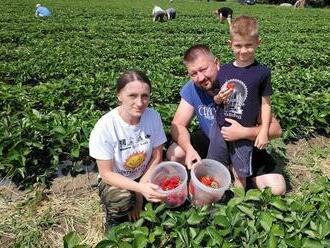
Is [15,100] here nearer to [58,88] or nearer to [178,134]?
[58,88]

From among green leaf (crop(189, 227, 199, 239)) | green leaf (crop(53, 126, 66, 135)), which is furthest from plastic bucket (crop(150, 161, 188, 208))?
green leaf (crop(53, 126, 66, 135))

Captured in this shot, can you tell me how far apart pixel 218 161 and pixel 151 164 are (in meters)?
0.65

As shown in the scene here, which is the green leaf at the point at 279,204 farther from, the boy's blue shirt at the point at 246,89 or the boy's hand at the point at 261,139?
the boy's blue shirt at the point at 246,89

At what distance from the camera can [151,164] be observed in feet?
11.8

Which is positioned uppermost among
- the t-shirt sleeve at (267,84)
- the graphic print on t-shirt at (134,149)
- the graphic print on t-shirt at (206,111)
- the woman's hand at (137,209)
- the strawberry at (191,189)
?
the t-shirt sleeve at (267,84)

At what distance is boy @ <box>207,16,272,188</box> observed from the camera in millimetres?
3342

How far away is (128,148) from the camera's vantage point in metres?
3.38

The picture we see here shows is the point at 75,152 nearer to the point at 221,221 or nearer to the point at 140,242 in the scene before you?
the point at 140,242

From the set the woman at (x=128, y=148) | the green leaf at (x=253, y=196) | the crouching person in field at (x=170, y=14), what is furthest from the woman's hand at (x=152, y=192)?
the crouching person in field at (x=170, y=14)

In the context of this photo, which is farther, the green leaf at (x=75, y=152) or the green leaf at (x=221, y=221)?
the green leaf at (x=75, y=152)

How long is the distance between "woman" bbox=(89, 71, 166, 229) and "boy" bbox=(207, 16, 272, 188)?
621 millimetres

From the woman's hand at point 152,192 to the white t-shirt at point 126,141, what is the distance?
14.5 inches

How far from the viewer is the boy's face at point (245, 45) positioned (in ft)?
10.8

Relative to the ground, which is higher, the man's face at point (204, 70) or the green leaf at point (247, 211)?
the man's face at point (204, 70)
